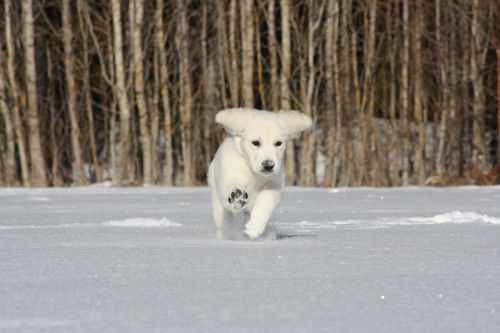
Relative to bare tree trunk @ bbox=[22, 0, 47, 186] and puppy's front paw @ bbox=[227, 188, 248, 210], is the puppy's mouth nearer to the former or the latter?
puppy's front paw @ bbox=[227, 188, 248, 210]

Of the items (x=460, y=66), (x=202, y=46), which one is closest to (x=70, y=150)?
→ (x=202, y=46)

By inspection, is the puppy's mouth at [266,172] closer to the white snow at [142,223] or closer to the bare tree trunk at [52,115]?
the white snow at [142,223]

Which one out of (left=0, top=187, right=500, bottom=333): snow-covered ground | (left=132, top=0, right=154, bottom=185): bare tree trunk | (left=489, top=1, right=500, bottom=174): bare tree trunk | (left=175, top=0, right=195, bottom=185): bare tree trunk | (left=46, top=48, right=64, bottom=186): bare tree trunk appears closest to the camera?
(left=0, top=187, right=500, bottom=333): snow-covered ground

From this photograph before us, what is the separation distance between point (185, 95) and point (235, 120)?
12.3 metres

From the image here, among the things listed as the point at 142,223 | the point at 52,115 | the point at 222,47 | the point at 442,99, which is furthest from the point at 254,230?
the point at 52,115

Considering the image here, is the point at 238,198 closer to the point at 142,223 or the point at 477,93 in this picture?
the point at 142,223

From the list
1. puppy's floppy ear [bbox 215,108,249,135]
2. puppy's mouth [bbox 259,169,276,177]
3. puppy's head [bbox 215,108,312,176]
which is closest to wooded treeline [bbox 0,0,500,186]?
puppy's head [bbox 215,108,312,176]

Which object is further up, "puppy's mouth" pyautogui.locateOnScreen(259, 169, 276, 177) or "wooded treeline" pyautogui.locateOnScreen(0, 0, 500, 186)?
"puppy's mouth" pyautogui.locateOnScreen(259, 169, 276, 177)

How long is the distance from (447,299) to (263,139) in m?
2.73

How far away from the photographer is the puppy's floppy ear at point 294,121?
261 inches

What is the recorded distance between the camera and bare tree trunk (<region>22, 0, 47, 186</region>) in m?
17.0

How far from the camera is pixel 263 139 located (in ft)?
20.3

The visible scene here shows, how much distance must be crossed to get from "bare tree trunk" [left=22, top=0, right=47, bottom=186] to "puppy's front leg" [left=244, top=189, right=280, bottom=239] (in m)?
11.6

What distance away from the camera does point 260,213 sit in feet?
20.0
